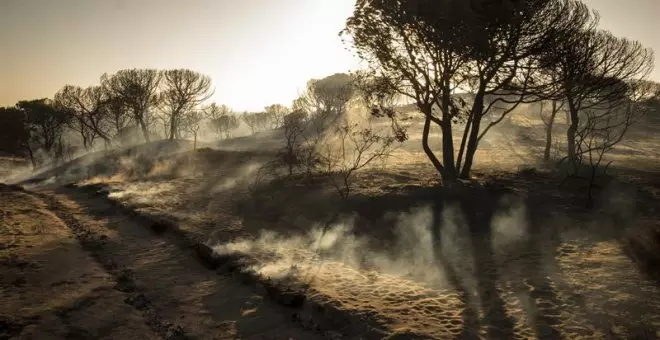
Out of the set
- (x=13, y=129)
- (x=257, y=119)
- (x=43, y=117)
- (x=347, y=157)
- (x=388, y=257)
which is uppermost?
(x=257, y=119)

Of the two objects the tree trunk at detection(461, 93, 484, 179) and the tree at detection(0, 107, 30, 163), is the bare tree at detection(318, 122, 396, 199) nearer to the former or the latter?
the tree trunk at detection(461, 93, 484, 179)

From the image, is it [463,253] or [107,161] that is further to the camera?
[107,161]

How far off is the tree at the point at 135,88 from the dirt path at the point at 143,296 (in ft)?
129

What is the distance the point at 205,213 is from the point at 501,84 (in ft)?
49.5

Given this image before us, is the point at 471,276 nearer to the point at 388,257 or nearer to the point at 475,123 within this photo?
the point at 388,257

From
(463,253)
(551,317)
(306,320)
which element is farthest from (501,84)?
(306,320)

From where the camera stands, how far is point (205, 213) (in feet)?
63.0

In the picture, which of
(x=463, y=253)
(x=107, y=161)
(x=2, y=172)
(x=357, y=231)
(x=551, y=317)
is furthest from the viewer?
(x=2, y=172)

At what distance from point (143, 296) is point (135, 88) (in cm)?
4672

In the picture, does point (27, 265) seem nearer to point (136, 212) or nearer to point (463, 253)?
Answer: point (136, 212)

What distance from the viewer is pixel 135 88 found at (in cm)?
5019

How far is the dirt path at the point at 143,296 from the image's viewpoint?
27.6 ft

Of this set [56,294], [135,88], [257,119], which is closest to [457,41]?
[56,294]

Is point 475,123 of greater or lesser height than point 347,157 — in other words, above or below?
above
